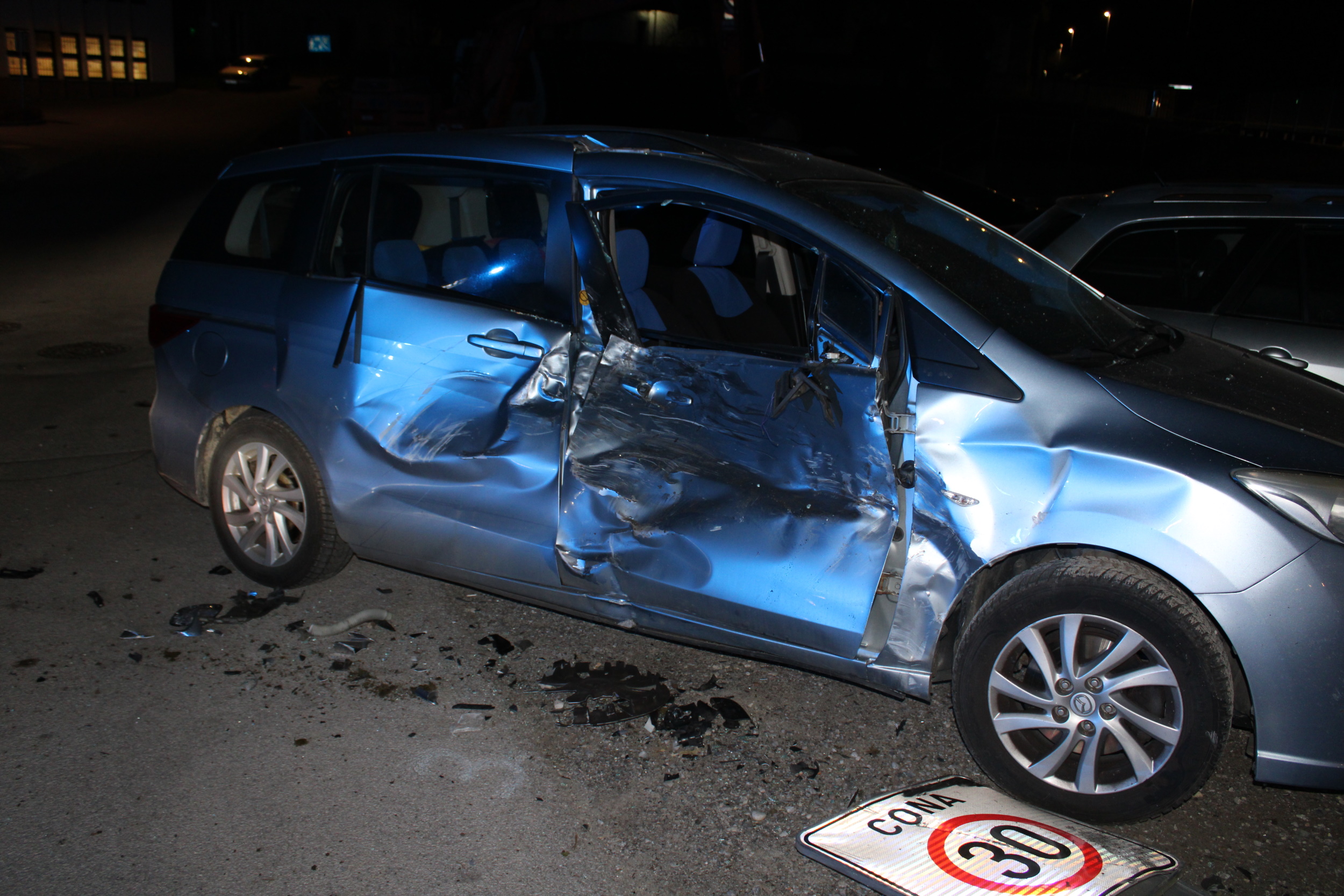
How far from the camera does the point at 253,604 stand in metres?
4.41

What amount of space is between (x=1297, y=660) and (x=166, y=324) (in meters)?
4.60

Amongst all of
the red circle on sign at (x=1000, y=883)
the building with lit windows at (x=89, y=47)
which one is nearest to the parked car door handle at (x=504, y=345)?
the red circle on sign at (x=1000, y=883)

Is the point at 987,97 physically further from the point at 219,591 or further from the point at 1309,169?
the point at 219,591

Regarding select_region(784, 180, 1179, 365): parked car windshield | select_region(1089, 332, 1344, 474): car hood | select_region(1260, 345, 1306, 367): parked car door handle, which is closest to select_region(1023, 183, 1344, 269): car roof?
select_region(1260, 345, 1306, 367): parked car door handle

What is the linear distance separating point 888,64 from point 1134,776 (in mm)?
33995

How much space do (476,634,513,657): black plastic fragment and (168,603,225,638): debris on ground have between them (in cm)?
114

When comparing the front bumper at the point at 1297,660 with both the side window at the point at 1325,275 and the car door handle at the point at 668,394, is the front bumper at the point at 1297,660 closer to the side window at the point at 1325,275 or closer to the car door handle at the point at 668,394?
the car door handle at the point at 668,394

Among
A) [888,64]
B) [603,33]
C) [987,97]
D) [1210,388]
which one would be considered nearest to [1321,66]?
[987,97]

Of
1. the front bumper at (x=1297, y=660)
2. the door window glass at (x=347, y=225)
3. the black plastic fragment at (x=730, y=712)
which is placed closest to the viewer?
the front bumper at (x=1297, y=660)

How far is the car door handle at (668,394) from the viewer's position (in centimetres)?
340

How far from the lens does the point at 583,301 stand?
11.8 ft

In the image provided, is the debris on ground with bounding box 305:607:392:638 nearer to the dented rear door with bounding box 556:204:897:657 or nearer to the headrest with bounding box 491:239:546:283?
the dented rear door with bounding box 556:204:897:657

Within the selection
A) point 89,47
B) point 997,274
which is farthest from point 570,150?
point 89,47

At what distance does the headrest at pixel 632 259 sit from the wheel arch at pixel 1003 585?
5.32 feet
